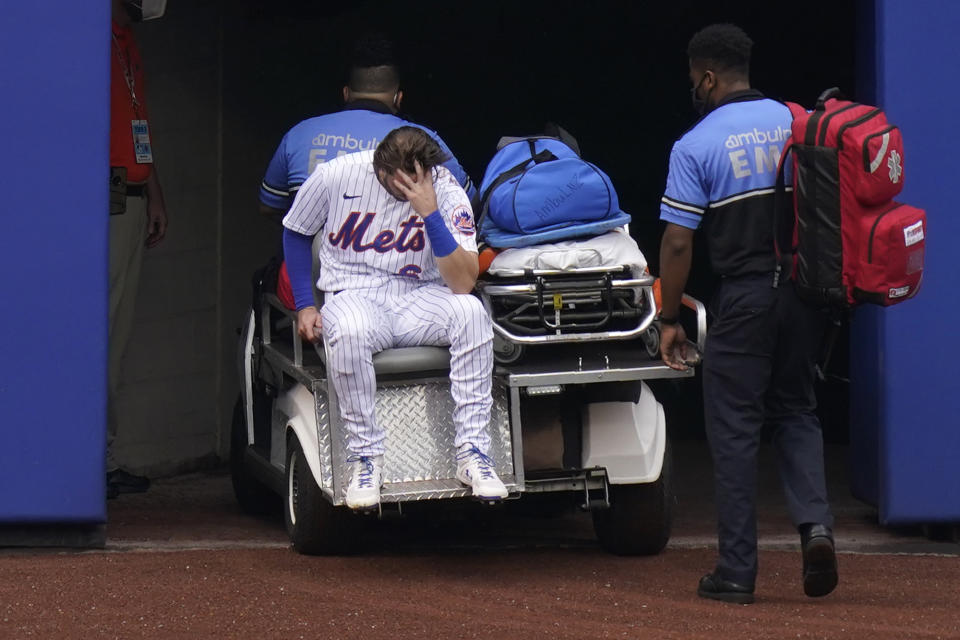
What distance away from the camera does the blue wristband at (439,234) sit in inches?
229

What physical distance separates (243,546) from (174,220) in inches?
94.7

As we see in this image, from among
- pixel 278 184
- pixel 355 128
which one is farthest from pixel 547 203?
pixel 278 184

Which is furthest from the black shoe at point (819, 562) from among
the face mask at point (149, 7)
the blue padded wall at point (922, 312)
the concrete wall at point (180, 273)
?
the concrete wall at point (180, 273)

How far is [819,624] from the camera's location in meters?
5.30

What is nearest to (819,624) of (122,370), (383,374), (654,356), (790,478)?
(790,478)

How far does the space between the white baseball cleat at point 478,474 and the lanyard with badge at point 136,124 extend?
7.84 ft

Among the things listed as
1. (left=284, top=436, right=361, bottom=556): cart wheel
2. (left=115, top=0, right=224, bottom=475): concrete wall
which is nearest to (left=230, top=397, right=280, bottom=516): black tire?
(left=115, top=0, right=224, bottom=475): concrete wall

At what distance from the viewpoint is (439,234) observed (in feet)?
19.0

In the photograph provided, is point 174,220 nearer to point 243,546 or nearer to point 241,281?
point 241,281

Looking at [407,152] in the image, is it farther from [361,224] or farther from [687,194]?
[687,194]

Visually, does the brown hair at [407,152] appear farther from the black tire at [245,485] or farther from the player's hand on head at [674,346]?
the black tire at [245,485]

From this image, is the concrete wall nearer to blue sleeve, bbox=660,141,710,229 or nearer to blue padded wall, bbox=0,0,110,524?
blue padded wall, bbox=0,0,110,524

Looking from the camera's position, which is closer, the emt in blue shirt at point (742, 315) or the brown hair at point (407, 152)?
the emt in blue shirt at point (742, 315)

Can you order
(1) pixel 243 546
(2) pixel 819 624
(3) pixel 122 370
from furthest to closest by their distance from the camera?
1. (3) pixel 122 370
2. (1) pixel 243 546
3. (2) pixel 819 624
